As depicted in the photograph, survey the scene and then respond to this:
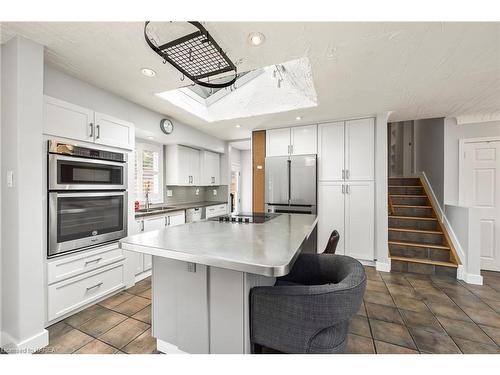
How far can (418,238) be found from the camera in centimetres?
343

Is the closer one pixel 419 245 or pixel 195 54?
pixel 195 54

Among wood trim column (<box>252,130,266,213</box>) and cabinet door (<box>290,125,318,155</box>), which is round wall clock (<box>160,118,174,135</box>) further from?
cabinet door (<box>290,125,318,155</box>)

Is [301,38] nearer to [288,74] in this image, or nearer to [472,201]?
[288,74]

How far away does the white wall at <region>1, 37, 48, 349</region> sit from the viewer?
1531mm

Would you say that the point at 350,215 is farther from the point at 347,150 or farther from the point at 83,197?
the point at 83,197

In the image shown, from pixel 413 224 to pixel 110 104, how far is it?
16.1 feet

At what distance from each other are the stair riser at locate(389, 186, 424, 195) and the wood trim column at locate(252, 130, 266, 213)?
2749 mm

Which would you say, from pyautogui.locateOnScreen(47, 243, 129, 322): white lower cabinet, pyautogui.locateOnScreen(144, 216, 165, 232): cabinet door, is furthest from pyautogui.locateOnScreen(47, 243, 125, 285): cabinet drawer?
pyautogui.locateOnScreen(144, 216, 165, 232): cabinet door

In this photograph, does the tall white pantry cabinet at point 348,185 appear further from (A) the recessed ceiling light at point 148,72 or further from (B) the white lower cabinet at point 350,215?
(A) the recessed ceiling light at point 148,72

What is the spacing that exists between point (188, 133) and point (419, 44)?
3294 millimetres

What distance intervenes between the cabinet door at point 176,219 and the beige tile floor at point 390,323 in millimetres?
970

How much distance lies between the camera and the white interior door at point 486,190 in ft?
10.4

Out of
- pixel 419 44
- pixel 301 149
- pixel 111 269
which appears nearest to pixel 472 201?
pixel 301 149

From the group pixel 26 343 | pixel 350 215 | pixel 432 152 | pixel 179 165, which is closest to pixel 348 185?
pixel 350 215
